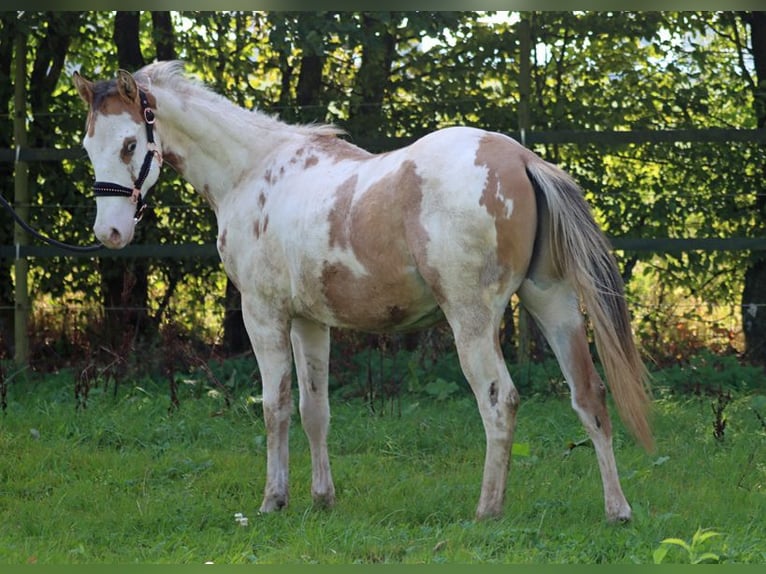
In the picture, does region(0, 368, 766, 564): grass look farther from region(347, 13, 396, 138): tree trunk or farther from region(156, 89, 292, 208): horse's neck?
region(347, 13, 396, 138): tree trunk

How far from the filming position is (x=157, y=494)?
555cm

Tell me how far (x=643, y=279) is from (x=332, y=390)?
417 cm

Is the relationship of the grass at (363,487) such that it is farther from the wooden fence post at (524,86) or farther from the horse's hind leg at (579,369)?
the wooden fence post at (524,86)

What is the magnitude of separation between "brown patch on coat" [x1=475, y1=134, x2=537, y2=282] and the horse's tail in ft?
0.28

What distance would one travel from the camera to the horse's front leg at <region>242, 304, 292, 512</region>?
5.36 m

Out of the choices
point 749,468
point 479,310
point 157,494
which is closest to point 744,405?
point 749,468

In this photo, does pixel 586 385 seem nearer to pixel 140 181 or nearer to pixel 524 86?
pixel 140 181

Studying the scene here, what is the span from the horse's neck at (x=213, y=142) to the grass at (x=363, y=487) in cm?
168

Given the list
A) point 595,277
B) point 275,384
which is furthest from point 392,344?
point 595,277

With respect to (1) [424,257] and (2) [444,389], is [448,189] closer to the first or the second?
(1) [424,257]

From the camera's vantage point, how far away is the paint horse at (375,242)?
4.61 meters

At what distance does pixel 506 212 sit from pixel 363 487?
189 centimetres

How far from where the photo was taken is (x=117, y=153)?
17.4 feet

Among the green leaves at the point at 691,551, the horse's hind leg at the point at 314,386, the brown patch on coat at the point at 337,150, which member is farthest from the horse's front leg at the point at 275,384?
the green leaves at the point at 691,551
